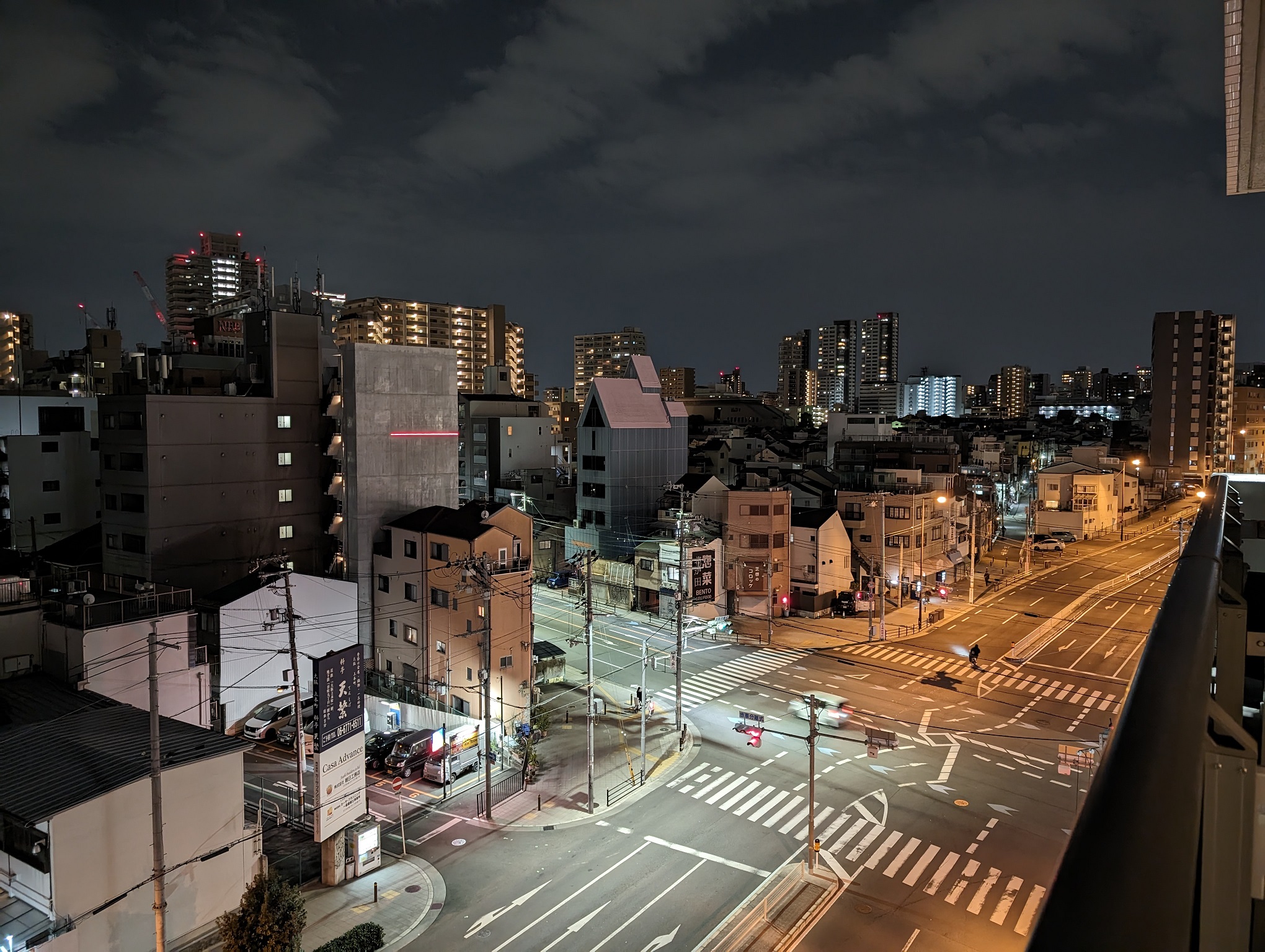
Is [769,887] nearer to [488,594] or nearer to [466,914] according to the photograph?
[466,914]

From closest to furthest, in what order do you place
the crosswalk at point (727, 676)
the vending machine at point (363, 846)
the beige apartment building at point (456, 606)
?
the vending machine at point (363, 846), the beige apartment building at point (456, 606), the crosswalk at point (727, 676)

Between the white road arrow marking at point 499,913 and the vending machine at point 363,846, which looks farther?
the vending machine at point 363,846

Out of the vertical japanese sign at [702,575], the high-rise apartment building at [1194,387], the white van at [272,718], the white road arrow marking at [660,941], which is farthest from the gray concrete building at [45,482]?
the high-rise apartment building at [1194,387]

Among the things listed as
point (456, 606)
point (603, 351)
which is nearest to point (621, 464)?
point (456, 606)

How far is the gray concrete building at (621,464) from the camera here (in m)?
50.8

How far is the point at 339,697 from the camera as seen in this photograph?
19953mm

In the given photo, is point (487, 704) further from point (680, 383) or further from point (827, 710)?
point (680, 383)

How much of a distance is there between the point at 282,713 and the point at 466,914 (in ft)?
51.4

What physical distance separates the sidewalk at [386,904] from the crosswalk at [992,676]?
23884 millimetres

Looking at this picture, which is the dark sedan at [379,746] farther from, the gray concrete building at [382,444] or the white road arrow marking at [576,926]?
the white road arrow marking at [576,926]

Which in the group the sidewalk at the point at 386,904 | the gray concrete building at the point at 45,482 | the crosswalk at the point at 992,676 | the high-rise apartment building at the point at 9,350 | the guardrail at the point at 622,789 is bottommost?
the sidewalk at the point at 386,904

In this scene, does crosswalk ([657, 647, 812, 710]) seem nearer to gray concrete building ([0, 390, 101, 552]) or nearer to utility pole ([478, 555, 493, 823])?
utility pole ([478, 555, 493, 823])

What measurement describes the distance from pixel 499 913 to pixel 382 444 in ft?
78.8

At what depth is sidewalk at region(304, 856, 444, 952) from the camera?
17.5 m
